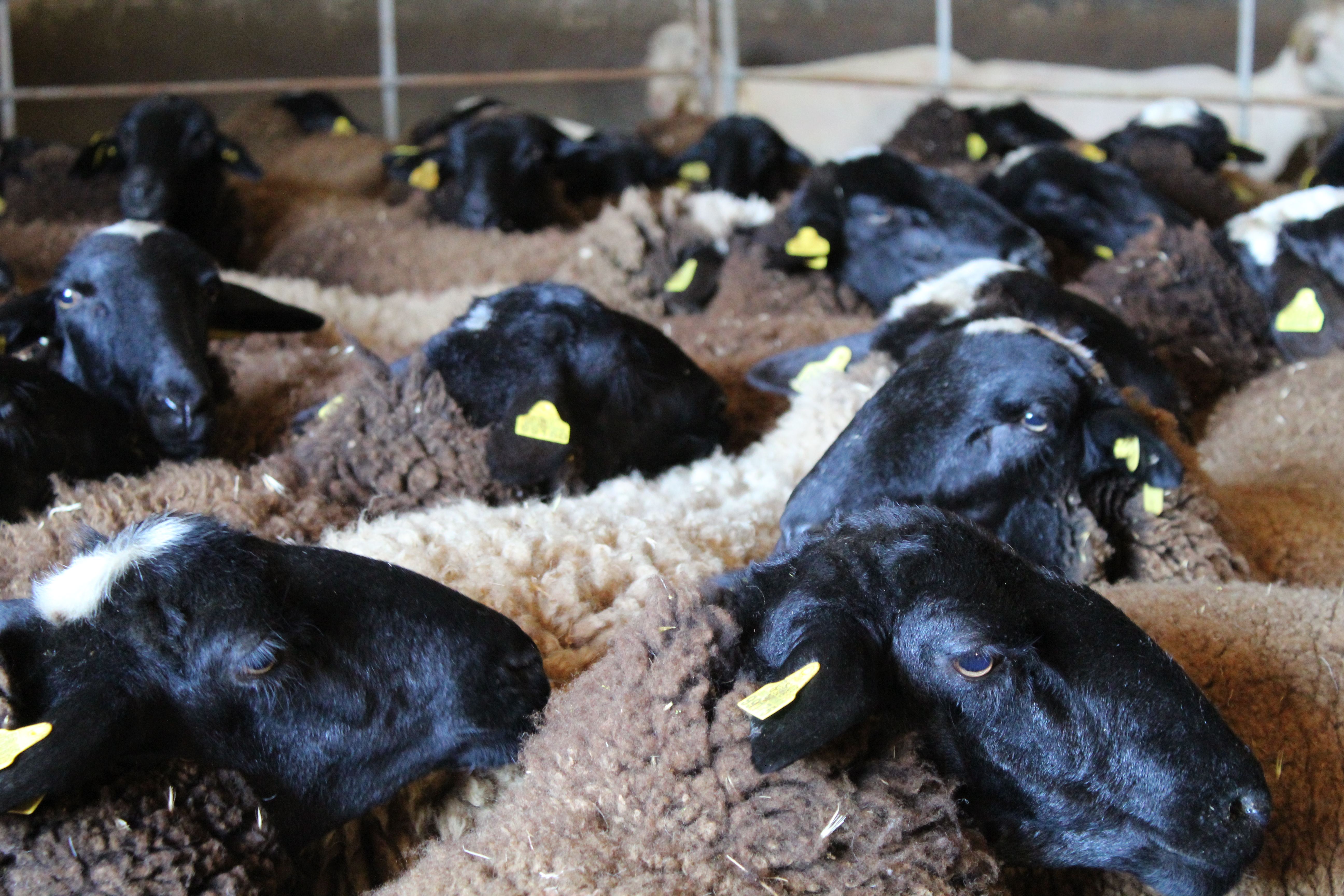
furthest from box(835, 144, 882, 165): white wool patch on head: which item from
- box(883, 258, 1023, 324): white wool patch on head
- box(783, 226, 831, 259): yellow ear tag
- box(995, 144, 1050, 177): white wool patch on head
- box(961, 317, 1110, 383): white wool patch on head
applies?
box(961, 317, 1110, 383): white wool patch on head

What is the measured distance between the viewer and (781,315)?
14.5 ft

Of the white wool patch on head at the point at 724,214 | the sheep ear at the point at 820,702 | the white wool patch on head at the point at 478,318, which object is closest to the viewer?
the sheep ear at the point at 820,702

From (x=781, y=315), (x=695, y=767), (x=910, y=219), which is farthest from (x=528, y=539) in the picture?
(x=910, y=219)

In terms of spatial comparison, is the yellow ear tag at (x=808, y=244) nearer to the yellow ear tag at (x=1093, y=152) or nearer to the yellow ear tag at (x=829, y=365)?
the yellow ear tag at (x=829, y=365)

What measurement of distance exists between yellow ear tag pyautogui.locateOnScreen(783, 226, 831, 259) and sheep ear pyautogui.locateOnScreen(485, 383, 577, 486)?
188cm

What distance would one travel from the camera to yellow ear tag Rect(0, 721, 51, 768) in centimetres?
145

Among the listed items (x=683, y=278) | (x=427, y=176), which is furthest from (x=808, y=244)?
(x=427, y=176)

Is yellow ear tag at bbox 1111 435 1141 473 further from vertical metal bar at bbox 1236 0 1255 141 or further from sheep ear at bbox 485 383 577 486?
vertical metal bar at bbox 1236 0 1255 141

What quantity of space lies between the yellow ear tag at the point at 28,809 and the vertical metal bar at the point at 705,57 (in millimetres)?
6880

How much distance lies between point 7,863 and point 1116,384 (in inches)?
107

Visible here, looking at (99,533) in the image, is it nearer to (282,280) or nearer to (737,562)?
(737,562)

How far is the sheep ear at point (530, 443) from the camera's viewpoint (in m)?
2.77

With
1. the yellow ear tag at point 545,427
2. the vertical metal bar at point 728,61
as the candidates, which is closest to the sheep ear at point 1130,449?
the yellow ear tag at point 545,427

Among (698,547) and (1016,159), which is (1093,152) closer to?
(1016,159)
